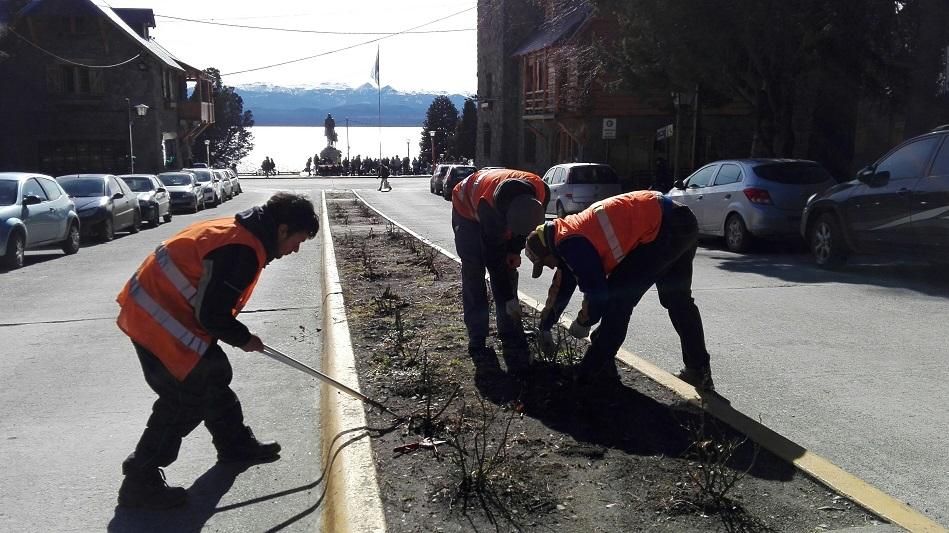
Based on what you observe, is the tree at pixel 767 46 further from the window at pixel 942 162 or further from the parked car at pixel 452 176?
the parked car at pixel 452 176

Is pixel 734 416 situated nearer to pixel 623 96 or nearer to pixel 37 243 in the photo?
pixel 37 243

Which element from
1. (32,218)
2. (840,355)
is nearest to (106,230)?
(32,218)

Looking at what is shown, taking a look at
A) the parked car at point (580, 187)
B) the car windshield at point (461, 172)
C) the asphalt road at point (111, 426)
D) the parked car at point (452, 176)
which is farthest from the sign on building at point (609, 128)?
the asphalt road at point (111, 426)

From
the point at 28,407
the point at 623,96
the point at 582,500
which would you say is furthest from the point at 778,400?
the point at 623,96

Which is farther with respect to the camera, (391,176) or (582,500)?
(391,176)

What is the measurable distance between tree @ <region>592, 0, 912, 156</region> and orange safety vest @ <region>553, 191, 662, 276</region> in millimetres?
14017

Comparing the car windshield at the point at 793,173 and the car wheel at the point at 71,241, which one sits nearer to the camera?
the car windshield at the point at 793,173

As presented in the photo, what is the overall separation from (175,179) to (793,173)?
23396 mm

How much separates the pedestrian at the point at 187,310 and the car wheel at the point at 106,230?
51.2ft

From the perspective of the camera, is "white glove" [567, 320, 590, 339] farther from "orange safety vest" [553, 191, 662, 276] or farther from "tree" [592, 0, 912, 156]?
"tree" [592, 0, 912, 156]

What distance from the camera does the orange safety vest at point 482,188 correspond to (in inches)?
238

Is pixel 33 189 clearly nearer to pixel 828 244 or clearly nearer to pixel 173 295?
pixel 828 244

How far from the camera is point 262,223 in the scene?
411 centimetres

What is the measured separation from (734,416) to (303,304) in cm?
633
